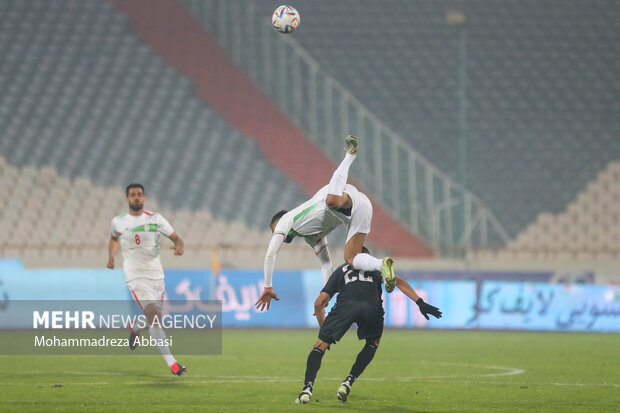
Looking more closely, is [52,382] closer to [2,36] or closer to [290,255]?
[290,255]

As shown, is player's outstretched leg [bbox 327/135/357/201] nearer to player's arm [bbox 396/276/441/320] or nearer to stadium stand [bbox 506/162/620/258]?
player's arm [bbox 396/276/441/320]

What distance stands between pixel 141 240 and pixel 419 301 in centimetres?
498

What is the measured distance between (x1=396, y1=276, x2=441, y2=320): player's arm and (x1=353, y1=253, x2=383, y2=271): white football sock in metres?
0.29

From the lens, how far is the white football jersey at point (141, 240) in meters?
12.9

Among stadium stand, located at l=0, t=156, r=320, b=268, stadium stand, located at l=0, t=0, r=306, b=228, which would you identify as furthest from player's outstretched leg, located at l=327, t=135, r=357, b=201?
stadium stand, located at l=0, t=0, r=306, b=228

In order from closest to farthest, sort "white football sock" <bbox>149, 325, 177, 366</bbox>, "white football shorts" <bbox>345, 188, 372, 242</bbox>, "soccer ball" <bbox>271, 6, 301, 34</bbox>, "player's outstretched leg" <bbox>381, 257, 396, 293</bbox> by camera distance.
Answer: "player's outstretched leg" <bbox>381, 257, 396, 293</bbox> → "white football shorts" <bbox>345, 188, 372, 242</bbox> → "white football sock" <bbox>149, 325, 177, 366</bbox> → "soccer ball" <bbox>271, 6, 301, 34</bbox>

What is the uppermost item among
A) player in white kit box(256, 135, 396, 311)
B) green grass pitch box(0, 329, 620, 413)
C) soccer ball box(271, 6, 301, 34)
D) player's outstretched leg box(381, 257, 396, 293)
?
soccer ball box(271, 6, 301, 34)

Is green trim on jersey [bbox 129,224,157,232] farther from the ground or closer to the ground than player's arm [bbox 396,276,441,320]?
farther from the ground

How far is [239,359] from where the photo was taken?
14750mm

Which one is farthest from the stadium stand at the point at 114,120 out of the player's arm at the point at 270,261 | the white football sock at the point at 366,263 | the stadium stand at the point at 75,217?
the white football sock at the point at 366,263

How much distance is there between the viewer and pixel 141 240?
42.5 feet

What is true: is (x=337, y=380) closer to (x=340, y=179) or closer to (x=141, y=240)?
(x=340, y=179)

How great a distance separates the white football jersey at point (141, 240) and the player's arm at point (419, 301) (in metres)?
4.48

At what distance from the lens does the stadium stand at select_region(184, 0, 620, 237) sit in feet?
93.5
